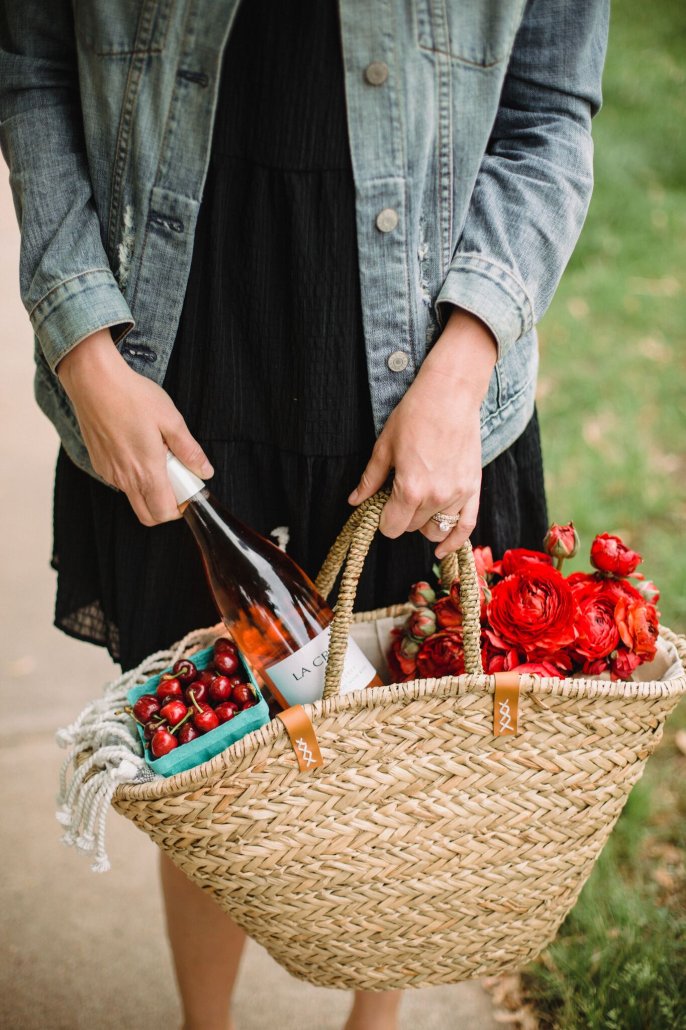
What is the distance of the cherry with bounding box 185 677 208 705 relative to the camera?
934 mm

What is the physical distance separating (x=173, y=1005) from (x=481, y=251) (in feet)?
4.60

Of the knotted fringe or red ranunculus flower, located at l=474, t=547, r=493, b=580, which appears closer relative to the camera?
the knotted fringe

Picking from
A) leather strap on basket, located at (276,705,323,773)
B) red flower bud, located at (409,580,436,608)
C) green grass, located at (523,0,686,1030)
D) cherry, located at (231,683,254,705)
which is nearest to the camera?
leather strap on basket, located at (276,705,323,773)

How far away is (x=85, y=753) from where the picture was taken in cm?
97

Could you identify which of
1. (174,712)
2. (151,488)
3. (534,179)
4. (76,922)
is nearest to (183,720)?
(174,712)

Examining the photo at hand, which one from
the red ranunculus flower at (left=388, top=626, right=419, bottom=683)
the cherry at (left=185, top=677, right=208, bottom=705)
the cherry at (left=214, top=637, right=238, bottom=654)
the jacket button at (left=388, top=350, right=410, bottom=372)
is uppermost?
the jacket button at (left=388, top=350, right=410, bottom=372)

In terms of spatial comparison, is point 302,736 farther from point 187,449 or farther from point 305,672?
point 187,449

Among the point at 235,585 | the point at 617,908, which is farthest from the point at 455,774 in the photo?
the point at 617,908

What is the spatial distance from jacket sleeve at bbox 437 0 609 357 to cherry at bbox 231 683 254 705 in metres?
0.46

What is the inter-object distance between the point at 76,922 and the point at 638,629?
1285 millimetres

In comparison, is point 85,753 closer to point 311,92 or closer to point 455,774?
point 455,774

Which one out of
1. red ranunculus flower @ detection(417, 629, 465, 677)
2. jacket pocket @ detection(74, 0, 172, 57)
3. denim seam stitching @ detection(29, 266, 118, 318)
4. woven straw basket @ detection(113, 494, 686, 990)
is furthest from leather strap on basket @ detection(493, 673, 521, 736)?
jacket pocket @ detection(74, 0, 172, 57)

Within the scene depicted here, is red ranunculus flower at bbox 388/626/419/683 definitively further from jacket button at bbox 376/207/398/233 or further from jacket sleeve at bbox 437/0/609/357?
jacket button at bbox 376/207/398/233

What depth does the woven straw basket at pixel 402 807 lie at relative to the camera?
87cm
